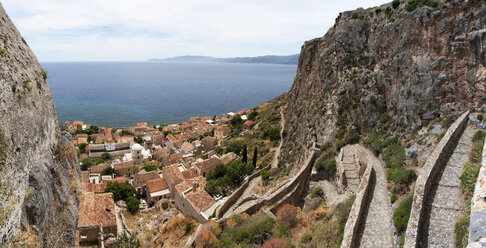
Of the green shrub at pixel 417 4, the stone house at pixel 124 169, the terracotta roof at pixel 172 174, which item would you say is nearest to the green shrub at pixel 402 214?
the green shrub at pixel 417 4

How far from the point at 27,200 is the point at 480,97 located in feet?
70.6

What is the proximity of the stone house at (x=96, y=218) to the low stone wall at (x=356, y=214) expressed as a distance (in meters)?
14.2

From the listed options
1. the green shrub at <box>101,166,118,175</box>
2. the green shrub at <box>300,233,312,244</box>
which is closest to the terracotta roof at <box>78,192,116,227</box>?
the green shrub at <box>101,166,118,175</box>

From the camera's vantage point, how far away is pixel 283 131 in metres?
38.0

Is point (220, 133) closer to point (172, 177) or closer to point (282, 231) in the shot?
point (172, 177)

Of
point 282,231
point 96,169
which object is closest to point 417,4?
point 282,231

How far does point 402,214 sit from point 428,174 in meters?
2.25

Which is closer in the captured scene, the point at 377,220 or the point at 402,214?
the point at 402,214

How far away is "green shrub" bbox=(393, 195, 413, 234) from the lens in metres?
10.7

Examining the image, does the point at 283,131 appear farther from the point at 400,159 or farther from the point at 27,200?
the point at 27,200

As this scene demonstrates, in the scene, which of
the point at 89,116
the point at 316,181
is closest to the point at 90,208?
the point at 316,181

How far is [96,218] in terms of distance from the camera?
736 inches

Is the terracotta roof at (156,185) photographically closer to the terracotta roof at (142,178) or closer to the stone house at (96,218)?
the terracotta roof at (142,178)

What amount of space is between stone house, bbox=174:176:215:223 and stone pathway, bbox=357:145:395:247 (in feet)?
35.8
